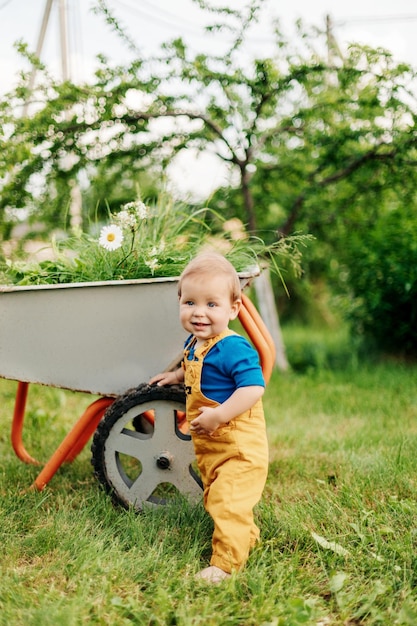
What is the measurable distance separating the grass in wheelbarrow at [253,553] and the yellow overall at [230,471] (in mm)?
81

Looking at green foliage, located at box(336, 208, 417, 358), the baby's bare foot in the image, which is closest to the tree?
green foliage, located at box(336, 208, 417, 358)

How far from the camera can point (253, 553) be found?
1901mm

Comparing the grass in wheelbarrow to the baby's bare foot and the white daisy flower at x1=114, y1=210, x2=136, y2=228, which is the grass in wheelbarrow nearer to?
the baby's bare foot

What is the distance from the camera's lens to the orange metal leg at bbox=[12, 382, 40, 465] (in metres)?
2.64

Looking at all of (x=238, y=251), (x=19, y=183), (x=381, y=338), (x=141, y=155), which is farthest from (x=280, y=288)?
(x=238, y=251)

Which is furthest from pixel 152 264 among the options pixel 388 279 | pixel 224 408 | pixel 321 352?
pixel 321 352

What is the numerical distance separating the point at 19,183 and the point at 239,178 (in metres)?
1.51

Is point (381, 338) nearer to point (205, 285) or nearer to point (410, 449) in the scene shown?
point (410, 449)

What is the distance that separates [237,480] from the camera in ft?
6.08

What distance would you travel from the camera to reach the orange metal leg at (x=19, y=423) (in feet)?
8.66

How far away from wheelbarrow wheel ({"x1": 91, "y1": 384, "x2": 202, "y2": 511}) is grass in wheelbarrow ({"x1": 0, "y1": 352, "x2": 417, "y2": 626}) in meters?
0.08

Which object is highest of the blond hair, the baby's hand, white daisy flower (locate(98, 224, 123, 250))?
white daisy flower (locate(98, 224, 123, 250))

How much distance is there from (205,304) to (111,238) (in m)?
0.56

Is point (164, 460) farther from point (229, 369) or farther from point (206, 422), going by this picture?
point (229, 369)
